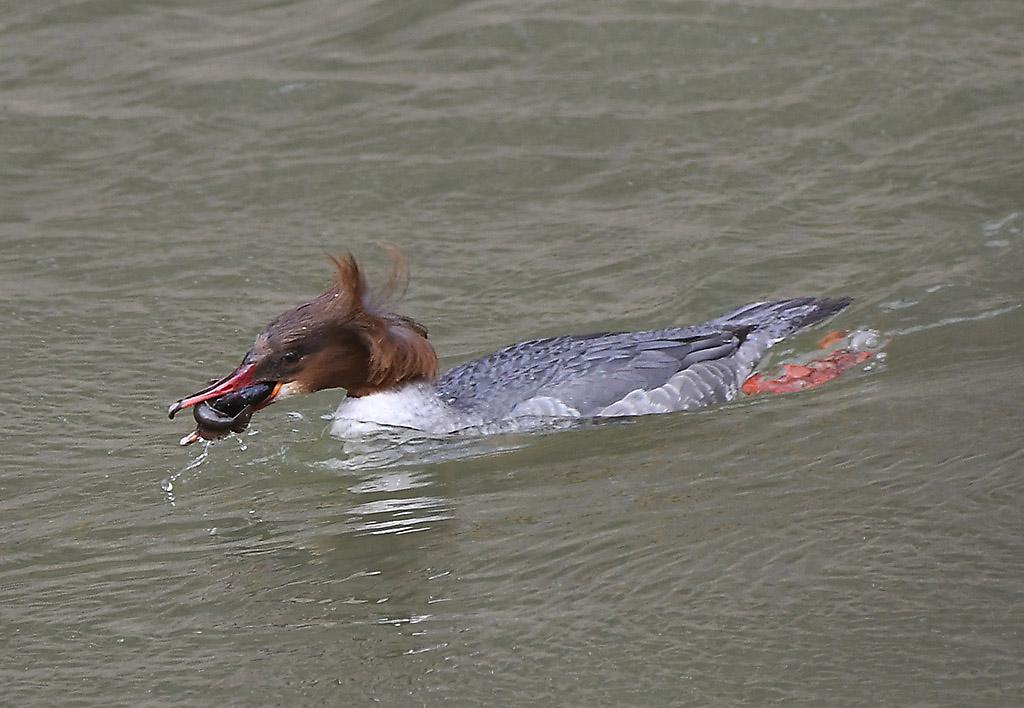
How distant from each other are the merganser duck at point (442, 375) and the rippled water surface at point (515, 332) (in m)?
0.15

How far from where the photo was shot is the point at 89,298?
8.31 metres

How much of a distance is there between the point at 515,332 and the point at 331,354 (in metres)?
1.77

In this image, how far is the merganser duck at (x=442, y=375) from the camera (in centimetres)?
627

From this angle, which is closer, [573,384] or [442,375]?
[573,384]

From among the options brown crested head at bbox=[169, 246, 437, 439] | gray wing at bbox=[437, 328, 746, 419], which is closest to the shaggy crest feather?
brown crested head at bbox=[169, 246, 437, 439]

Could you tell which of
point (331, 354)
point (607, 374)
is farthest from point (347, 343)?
point (607, 374)

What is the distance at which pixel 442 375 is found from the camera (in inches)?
287

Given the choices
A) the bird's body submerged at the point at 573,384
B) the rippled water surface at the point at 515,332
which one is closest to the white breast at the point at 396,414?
the bird's body submerged at the point at 573,384

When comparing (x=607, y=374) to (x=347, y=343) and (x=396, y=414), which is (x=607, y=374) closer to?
(x=396, y=414)

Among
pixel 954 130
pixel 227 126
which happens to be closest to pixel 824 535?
pixel 954 130

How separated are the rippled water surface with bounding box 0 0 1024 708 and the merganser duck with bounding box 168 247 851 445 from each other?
0.48 ft

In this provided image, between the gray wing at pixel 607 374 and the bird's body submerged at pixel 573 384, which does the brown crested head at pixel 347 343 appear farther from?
the gray wing at pixel 607 374

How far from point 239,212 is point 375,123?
133cm

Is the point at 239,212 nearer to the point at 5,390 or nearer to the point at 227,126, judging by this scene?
the point at 227,126
